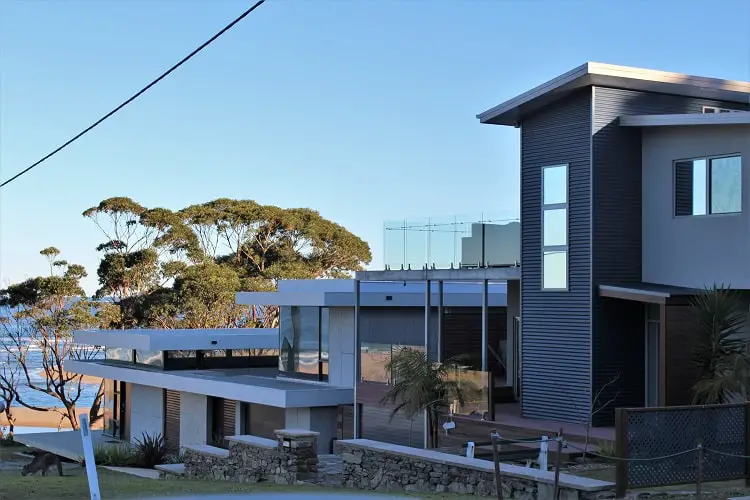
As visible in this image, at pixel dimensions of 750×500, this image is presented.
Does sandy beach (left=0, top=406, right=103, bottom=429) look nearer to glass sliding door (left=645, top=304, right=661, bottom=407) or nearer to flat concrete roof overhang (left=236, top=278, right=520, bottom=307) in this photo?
flat concrete roof overhang (left=236, top=278, right=520, bottom=307)

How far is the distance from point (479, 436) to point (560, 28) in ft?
40.8

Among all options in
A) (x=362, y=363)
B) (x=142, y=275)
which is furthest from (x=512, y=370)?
(x=142, y=275)

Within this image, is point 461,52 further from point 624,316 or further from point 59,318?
point 59,318

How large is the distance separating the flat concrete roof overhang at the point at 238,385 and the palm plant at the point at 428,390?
444 cm

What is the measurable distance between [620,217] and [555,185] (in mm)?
1346

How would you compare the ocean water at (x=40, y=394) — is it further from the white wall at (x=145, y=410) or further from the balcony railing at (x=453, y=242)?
the balcony railing at (x=453, y=242)

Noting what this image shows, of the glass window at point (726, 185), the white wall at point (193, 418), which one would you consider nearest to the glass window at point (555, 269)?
the glass window at point (726, 185)

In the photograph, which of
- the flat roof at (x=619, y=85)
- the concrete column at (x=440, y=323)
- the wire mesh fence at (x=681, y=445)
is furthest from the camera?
the concrete column at (x=440, y=323)

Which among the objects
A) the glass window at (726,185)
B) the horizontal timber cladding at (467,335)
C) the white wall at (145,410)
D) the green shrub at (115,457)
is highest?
the glass window at (726,185)

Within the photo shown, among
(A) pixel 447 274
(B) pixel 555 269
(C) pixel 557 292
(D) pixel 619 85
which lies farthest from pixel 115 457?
(D) pixel 619 85

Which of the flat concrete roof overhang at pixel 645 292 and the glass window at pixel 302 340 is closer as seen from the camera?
the flat concrete roof overhang at pixel 645 292

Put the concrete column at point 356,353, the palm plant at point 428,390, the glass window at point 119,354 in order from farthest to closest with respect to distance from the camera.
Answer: the glass window at point 119,354 < the concrete column at point 356,353 < the palm plant at point 428,390

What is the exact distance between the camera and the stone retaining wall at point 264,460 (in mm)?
17359

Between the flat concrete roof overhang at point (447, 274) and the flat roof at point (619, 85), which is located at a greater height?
the flat roof at point (619, 85)
